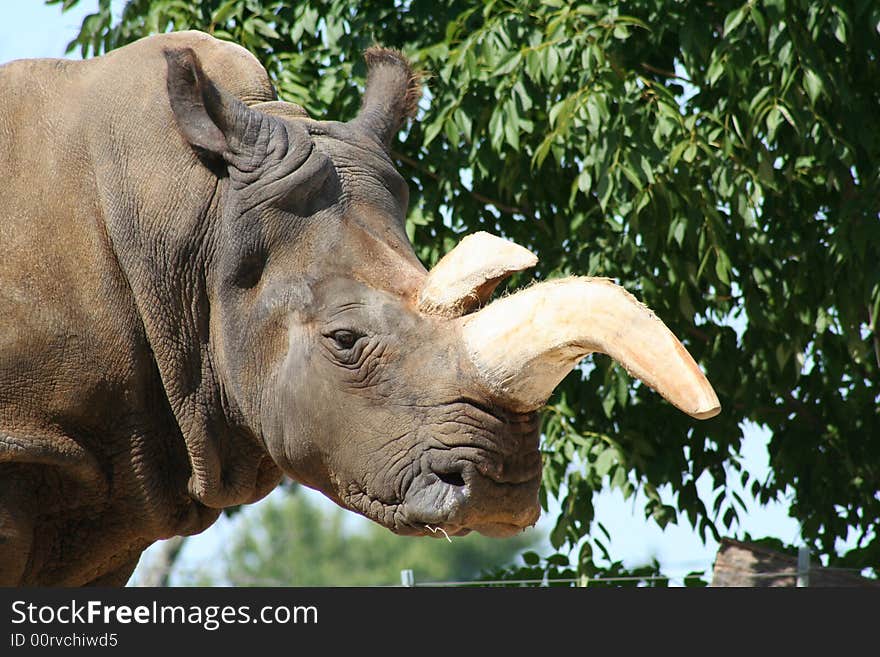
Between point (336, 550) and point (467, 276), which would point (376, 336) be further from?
point (336, 550)

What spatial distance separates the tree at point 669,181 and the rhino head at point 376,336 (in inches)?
85.6

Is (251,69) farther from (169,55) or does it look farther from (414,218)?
(414,218)

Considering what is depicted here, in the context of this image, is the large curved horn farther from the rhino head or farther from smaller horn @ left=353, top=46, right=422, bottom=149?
smaller horn @ left=353, top=46, right=422, bottom=149

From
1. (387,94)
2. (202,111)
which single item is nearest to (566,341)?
(202,111)

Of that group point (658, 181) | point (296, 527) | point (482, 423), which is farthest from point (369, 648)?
point (296, 527)

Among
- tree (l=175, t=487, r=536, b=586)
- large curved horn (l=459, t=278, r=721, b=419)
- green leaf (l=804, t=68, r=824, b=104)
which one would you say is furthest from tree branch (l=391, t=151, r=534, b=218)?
tree (l=175, t=487, r=536, b=586)

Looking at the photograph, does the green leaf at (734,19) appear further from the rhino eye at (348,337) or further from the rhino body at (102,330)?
the rhino eye at (348,337)

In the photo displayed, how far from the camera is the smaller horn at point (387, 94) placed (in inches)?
167

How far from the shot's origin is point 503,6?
20.9 feet

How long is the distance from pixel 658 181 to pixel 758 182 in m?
0.41

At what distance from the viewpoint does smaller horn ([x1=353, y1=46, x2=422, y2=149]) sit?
4.25 meters

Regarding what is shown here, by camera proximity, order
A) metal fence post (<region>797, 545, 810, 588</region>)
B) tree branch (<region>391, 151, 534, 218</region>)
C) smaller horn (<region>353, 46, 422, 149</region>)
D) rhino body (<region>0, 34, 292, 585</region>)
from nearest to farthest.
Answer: rhino body (<region>0, 34, 292, 585</region>)
smaller horn (<region>353, 46, 422, 149</region>)
metal fence post (<region>797, 545, 810, 588</region>)
tree branch (<region>391, 151, 534, 218</region>)

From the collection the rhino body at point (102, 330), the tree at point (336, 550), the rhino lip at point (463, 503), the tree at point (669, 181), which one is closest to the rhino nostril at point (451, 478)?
the rhino lip at point (463, 503)

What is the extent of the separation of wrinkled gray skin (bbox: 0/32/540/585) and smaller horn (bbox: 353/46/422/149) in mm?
269
